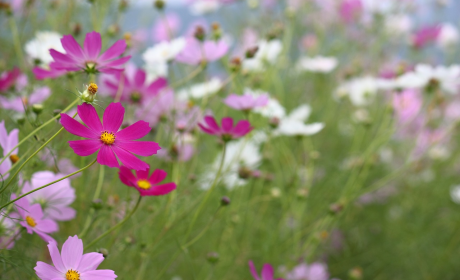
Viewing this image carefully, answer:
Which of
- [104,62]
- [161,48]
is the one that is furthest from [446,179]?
[104,62]

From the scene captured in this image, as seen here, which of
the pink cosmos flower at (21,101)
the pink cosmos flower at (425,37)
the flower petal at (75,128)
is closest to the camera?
the flower petal at (75,128)

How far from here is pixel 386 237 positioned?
1079 mm

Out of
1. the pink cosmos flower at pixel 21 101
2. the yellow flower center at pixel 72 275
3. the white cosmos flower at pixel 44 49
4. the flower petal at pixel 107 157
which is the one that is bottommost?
the yellow flower center at pixel 72 275

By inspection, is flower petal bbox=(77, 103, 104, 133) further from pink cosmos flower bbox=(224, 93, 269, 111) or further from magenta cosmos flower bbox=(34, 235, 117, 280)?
pink cosmos flower bbox=(224, 93, 269, 111)

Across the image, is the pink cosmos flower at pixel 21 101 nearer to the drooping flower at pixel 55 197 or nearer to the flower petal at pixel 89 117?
the drooping flower at pixel 55 197

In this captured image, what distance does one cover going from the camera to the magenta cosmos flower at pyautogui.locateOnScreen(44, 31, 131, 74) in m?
0.38

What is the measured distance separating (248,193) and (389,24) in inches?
44.2

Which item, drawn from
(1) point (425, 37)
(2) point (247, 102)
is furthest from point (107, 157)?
(1) point (425, 37)

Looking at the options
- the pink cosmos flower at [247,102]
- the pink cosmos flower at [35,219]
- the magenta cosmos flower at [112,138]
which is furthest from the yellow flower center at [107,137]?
the pink cosmos flower at [247,102]

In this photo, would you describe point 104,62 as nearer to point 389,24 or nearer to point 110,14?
point 110,14

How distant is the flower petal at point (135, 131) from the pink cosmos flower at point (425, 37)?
1318mm

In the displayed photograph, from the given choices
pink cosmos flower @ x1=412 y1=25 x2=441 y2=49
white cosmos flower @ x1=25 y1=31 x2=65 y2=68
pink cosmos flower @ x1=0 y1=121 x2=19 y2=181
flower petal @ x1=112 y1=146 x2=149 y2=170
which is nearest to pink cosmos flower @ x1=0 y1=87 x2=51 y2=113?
white cosmos flower @ x1=25 y1=31 x2=65 y2=68

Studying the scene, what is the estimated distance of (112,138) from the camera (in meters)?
0.33

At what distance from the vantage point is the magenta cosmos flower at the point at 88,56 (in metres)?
0.38
